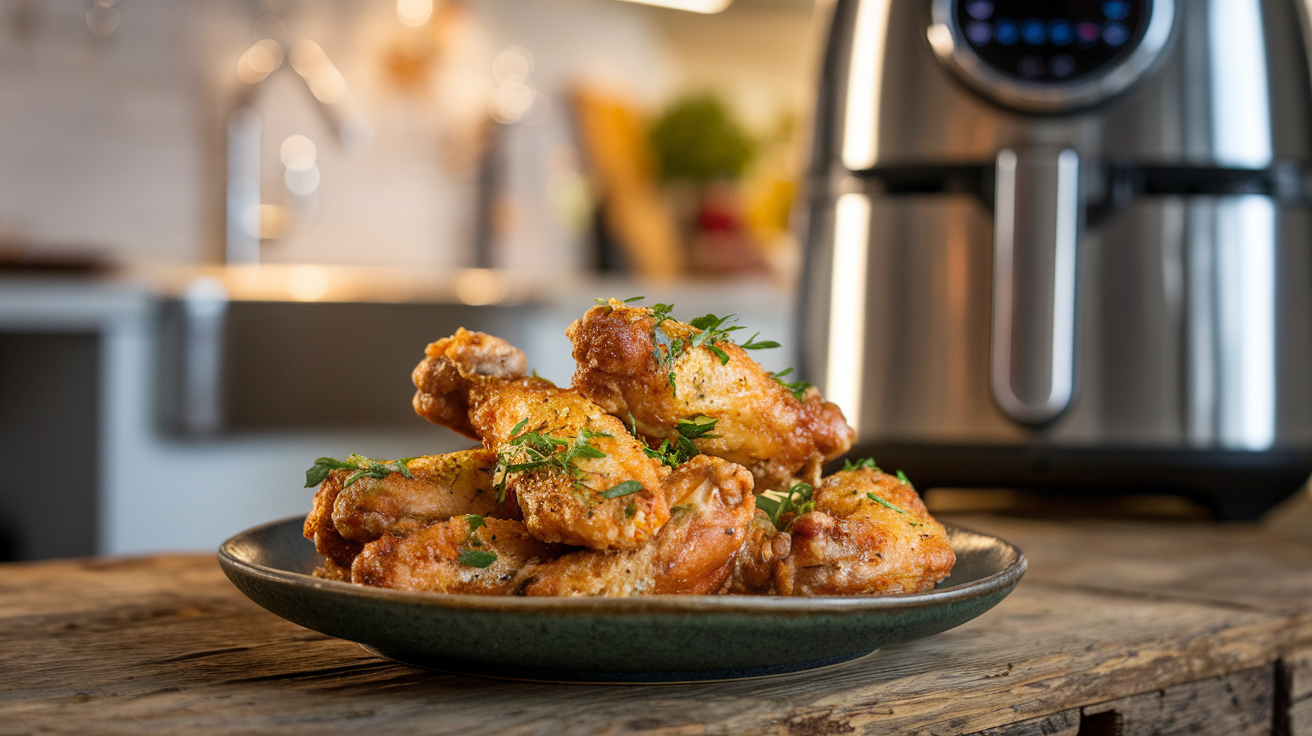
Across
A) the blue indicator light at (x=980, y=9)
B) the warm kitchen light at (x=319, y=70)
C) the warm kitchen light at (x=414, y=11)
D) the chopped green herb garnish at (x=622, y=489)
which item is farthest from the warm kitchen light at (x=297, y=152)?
the chopped green herb garnish at (x=622, y=489)

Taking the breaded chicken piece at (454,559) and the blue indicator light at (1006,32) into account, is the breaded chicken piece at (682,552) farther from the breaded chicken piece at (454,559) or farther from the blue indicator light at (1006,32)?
the blue indicator light at (1006,32)

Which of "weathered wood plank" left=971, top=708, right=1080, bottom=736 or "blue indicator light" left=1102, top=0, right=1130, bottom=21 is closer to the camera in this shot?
"weathered wood plank" left=971, top=708, right=1080, bottom=736

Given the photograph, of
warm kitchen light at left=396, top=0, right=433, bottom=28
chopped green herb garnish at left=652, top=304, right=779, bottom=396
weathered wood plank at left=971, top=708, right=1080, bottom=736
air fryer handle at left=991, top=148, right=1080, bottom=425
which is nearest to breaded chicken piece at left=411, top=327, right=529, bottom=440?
chopped green herb garnish at left=652, top=304, right=779, bottom=396

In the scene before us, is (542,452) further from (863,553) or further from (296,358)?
(296,358)

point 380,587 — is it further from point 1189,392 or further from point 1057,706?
point 1189,392

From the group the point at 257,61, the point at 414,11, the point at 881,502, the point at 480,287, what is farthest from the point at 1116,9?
the point at 414,11

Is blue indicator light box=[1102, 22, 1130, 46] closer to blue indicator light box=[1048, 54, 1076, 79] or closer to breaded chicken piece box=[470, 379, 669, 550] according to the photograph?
blue indicator light box=[1048, 54, 1076, 79]
